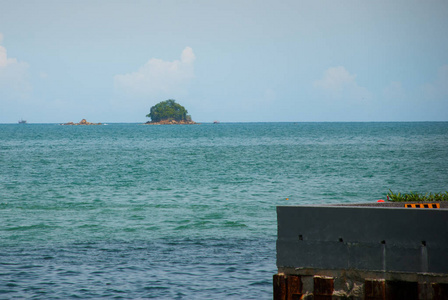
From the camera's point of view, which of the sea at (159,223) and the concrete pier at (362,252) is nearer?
the concrete pier at (362,252)

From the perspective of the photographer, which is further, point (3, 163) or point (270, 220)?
point (3, 163)

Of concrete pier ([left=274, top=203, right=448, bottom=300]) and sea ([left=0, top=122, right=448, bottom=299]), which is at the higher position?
concrete pier ([left=274, top=203, right=448, bottom=300])

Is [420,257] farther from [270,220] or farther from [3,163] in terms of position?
[3,163]

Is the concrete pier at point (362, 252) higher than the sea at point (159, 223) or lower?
higher

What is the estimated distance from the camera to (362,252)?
1022 centimetres

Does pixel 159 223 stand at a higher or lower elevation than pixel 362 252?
lower

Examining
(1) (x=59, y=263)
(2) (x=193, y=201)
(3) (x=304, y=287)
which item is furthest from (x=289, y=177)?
(3) (x=304, y=287)

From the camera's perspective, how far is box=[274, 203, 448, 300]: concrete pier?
9812 millimetres

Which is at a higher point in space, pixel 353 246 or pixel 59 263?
pixel 353 246

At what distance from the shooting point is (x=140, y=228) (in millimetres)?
25297

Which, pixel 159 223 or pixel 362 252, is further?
pixel 159 223

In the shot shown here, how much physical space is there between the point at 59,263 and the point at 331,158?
58220mm

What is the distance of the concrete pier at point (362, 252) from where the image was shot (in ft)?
32.2

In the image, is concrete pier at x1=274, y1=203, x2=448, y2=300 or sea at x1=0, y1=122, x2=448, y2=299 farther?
sea at x1=0, y1=122, x2=448, y2=299
